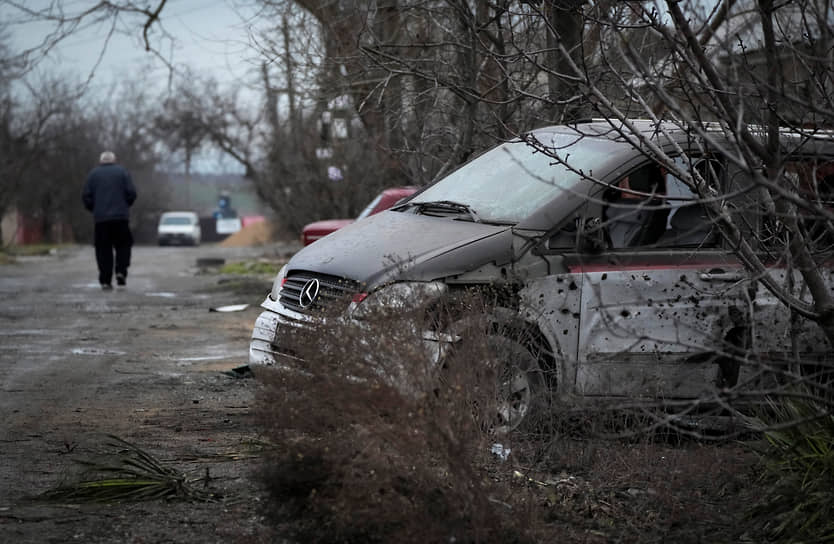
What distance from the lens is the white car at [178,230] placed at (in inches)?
2200

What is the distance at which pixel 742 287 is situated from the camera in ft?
17.7

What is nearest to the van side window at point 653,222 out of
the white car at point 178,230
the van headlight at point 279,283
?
the van headlight at point 279,283

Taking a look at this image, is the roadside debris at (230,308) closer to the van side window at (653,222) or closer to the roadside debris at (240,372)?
the roadside debris at (240,372)

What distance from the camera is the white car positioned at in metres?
55.9

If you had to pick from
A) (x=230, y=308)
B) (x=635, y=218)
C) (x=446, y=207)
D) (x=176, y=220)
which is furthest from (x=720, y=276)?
(x=176, y=220)

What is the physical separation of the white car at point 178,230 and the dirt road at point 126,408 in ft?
137

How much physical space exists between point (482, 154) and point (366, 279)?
6.34 feet

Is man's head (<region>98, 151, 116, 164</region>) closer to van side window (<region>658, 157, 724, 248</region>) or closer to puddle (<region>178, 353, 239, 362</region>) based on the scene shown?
puddle (<region>178, 353, 239, 362</region>)

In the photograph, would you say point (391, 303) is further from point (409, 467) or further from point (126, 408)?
point (126, 408)

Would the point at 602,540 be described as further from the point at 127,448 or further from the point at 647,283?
the point at 127,448

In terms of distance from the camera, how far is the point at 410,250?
18.1ft

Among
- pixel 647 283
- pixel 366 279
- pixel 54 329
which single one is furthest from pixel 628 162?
pixel 54 329

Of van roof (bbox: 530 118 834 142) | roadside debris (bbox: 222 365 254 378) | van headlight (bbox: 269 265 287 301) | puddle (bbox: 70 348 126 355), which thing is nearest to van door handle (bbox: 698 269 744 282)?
van roof (bbox: 530 118 834 142)

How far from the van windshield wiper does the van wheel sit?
1.24m
